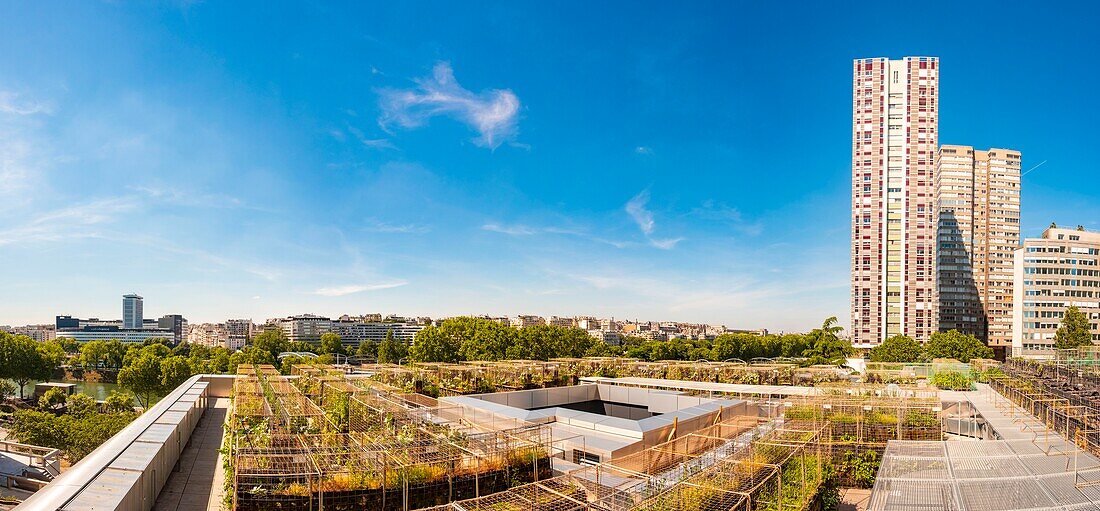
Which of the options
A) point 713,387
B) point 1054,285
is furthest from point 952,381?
point 1054,285

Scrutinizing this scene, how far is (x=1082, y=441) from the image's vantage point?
1020cm

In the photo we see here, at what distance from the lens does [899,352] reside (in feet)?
154

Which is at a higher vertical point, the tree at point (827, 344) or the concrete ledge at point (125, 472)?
the concrete ledge at point (125, 472)

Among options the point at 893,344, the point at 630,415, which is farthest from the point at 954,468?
the point at 893,344

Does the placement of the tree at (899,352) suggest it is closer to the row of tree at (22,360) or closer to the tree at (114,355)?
the row of tree at (22,360)

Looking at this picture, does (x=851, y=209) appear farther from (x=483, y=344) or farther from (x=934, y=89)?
(x=483, y=344)

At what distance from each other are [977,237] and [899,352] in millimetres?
43742

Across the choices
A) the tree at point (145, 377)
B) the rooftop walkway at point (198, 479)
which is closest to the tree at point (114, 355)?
the tree at point (145, 377)

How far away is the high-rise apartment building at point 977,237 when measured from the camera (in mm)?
72062

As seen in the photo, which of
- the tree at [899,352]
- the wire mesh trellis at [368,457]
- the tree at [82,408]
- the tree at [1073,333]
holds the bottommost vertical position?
the tree at [82,408]

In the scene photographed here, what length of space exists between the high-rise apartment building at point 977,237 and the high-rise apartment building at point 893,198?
37.7 ft

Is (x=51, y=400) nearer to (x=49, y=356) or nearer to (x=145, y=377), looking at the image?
(x=145, y=377)

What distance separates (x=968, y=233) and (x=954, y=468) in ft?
265

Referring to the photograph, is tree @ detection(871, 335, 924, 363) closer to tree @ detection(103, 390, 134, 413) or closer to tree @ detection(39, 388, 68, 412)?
tree @ detection(103, 390, 134, 413)
